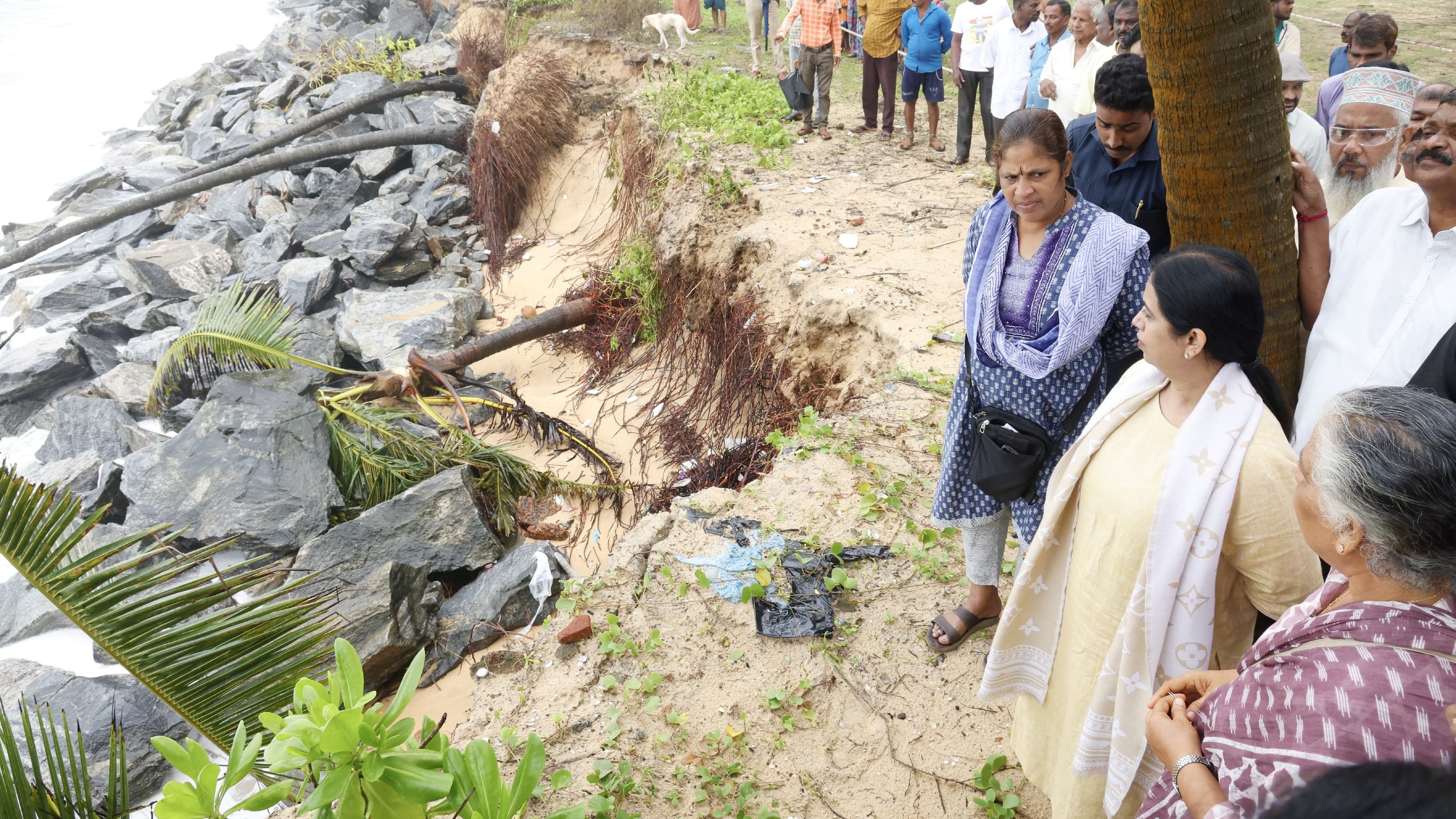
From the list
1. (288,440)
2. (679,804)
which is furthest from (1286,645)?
(288,440)

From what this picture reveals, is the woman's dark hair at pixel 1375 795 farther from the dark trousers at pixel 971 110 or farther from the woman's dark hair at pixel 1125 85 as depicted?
the dark trousers at pixel 971 110

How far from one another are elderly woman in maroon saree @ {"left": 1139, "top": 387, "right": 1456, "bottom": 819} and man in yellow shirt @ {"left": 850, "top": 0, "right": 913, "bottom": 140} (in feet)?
22.7

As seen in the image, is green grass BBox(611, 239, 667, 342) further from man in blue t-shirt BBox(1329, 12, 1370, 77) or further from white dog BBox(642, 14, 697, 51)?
man in blue t-shirt BBox(1329, 12, 1370, 77)

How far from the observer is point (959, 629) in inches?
110

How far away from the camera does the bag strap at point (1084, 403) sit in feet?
7.38

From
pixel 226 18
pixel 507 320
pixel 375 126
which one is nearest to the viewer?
pixel 507 320

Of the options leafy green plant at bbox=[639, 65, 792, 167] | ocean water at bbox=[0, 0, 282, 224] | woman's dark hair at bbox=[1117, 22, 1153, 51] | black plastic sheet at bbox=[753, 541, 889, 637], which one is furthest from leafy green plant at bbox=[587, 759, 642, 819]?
ocean water at bbox=[0, 0, 282, 224]

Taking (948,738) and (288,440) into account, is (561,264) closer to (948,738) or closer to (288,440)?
(288,440)

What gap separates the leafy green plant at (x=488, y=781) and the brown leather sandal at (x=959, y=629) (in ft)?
5.31

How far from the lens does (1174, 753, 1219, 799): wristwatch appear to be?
4.28 ft

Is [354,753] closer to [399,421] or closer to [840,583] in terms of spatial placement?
[840,583]

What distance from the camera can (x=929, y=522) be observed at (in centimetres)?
340

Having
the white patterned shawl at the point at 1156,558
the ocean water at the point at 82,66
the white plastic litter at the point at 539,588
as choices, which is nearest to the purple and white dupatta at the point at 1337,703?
the white patterned shawl at the point at 1156,558

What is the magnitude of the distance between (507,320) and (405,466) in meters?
3.17
